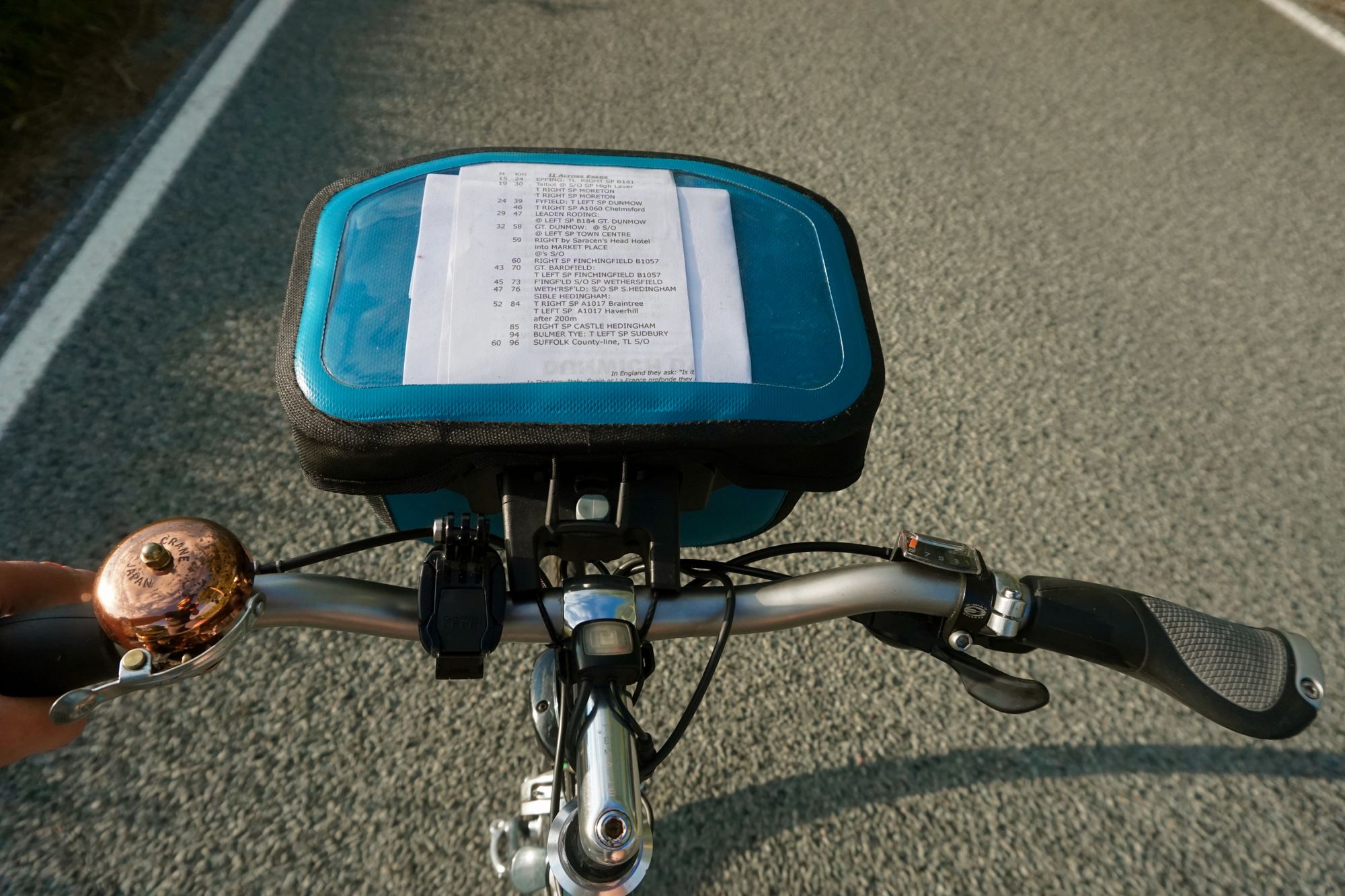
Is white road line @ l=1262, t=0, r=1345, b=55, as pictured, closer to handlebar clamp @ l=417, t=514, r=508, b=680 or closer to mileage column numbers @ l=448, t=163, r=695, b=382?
mileage column numbers @ l=448, t=163, r=695, b=382

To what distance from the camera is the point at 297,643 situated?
1.84 m

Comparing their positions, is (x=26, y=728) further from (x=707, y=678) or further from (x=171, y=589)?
(x=707, y=678)

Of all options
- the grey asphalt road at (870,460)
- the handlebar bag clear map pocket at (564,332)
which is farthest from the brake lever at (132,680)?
the grey asphalt road at (870,460)

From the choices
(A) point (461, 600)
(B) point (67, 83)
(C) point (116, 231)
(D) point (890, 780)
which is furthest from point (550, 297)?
(B) point (67, 83)

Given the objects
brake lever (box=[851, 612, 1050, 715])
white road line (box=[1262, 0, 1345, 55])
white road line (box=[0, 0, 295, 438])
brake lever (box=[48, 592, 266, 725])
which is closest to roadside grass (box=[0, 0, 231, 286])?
white road line (box=[0, 0, 295, 438])

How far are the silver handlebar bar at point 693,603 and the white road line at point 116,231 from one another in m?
1.78

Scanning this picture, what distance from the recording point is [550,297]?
889 mm

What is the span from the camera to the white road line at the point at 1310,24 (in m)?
4.28

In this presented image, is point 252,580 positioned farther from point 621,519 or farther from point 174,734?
point 174,734

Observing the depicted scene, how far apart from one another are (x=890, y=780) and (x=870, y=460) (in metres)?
0.85

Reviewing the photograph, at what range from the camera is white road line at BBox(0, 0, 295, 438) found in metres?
2.19

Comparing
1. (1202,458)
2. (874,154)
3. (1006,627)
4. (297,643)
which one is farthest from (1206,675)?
(874,154)

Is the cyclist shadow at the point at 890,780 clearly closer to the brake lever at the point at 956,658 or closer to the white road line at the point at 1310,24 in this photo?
the brake lever at the point at 956,658

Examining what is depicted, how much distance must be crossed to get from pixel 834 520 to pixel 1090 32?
3.38 meters
